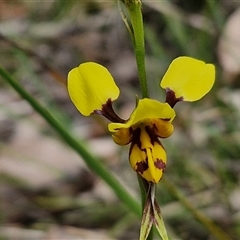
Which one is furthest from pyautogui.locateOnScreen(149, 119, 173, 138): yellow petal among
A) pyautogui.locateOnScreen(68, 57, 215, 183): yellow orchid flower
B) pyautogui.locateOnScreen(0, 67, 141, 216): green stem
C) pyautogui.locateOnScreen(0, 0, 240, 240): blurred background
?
pyautogui.locateOnScreen(0, 0, 240, 240): blurred background

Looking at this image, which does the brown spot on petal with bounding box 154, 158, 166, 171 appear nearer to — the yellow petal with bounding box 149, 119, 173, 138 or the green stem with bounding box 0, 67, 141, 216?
the yellow petal with bounding box 149, 119, 173, 138

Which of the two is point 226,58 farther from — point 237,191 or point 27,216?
point 27,216

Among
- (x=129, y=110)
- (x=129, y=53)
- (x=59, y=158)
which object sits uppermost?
(x=129, y=53)

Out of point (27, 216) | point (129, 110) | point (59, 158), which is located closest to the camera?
point (27, 216)

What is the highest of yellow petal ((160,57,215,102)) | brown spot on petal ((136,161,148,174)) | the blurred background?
the blurred background

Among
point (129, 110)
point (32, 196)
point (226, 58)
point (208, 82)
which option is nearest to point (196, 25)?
point (226, 58)

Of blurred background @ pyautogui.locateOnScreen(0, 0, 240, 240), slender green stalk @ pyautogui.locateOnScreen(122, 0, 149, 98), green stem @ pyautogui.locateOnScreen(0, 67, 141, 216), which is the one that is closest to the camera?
slender green stalk @ pyautogui.locateOnScreen(122, 0, 149, 98)

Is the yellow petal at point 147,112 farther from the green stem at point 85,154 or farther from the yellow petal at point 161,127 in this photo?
the green stem at point 85,154
